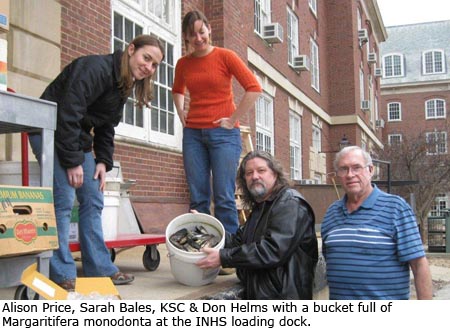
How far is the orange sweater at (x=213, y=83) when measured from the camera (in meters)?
4.39

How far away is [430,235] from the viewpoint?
16.1m

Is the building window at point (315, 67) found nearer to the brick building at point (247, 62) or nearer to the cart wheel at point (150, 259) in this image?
the brick building at point (247, 62)

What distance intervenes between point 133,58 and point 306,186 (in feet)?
37.5

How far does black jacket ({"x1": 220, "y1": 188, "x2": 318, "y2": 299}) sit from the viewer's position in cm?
338

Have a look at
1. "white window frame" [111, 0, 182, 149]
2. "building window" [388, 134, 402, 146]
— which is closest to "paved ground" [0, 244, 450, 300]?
"white window frame" [111, 0, 182, 149]

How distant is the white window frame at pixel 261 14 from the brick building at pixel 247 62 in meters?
0.04

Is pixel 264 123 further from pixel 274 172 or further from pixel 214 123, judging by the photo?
pixel 274 172

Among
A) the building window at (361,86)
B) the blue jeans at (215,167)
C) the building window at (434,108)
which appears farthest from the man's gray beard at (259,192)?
the building window at (434,108)

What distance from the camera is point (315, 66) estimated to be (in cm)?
2227

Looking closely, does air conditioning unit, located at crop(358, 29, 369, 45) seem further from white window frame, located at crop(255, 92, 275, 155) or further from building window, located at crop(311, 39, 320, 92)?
white window frame, located at crop(255, 92, 275, 155)

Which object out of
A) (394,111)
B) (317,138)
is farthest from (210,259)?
(394,111)


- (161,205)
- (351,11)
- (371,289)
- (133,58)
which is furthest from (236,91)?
(351,11)

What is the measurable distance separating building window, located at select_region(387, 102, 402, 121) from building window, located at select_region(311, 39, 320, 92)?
25.8 m
